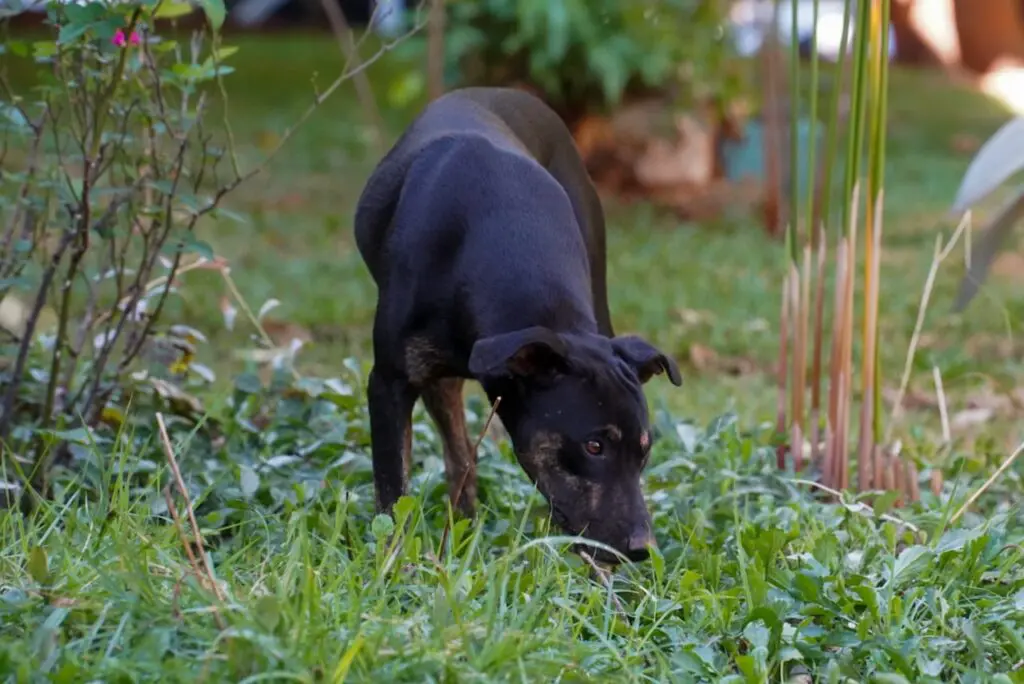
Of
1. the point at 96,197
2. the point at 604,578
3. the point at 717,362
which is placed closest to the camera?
the point at 604,578

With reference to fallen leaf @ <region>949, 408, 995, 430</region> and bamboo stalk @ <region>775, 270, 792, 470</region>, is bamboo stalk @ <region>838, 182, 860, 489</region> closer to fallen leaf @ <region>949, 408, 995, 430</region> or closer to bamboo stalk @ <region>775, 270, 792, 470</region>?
bamboo stalk @ <region>775, 270, 792, 470</region>

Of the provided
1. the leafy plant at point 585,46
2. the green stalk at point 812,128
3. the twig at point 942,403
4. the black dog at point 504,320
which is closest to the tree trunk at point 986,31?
the leafy plant at point 585,46

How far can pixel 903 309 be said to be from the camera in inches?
327

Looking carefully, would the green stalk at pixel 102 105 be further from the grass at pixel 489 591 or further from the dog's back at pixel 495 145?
the grass at pixel 489 591

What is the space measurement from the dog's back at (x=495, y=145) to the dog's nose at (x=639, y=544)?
1.04 m

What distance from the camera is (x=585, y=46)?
11.1 meters

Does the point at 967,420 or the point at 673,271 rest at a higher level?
the point at 967,420

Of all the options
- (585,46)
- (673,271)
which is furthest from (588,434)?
(585,46)

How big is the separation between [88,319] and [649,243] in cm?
609

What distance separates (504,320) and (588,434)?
0.41 m

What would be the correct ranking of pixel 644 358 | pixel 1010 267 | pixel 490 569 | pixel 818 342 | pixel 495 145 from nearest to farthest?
pixel 490 569 → pixel 644 358 → pixel 495 145 → pixel 818 342 → pixel 1010 267

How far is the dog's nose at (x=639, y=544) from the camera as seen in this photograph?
3477 millimetres

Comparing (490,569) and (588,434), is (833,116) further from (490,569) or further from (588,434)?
(490,569)

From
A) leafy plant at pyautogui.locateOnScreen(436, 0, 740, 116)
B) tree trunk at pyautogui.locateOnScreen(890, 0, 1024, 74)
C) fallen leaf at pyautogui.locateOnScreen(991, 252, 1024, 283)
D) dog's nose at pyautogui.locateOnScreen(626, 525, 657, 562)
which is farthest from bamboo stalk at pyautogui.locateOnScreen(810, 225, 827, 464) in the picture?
tree trunk at pyautogui.locateOnScreen(890, 0, 1024, 74)
